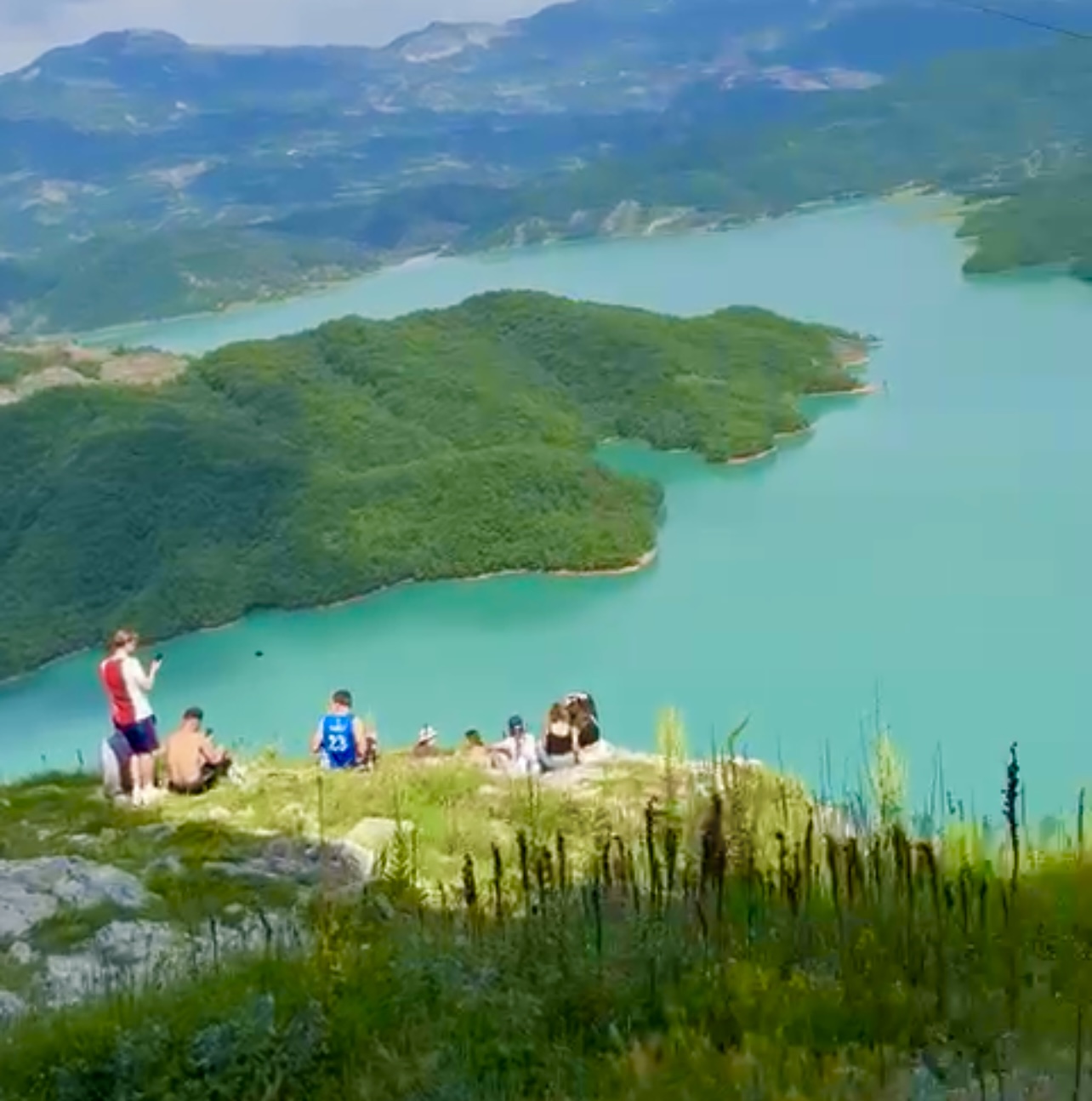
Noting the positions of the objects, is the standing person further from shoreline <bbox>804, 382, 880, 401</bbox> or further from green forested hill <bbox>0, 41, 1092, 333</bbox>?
green forested hill <bbox>0, 41, 1092, 333</bbox>

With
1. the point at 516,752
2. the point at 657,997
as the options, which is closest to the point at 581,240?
the point at 516,752

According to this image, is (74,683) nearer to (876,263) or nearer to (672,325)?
(672,325)

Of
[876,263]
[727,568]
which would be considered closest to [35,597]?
[727,568]

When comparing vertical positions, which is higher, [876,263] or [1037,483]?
[876,263]

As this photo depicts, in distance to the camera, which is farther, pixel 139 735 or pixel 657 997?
pixel 139 735

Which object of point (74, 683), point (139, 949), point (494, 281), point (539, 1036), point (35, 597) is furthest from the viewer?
point (494, 281)

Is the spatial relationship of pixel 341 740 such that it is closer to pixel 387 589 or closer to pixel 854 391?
pixel 387 589

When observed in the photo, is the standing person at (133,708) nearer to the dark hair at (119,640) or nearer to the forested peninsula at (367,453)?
the dark hair at (119,640)

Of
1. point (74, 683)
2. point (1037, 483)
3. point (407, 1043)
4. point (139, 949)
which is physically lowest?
point (74, 683)
